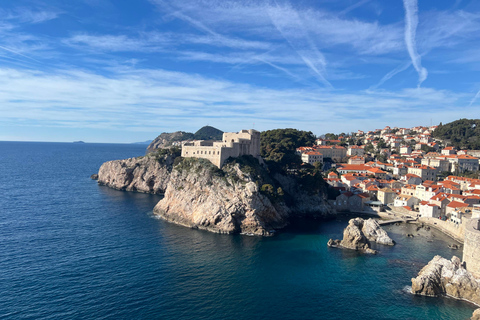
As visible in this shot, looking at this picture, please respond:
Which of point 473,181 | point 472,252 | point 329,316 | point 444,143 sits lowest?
point 329,316

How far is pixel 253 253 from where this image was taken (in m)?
40.1

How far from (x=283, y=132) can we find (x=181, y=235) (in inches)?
2534

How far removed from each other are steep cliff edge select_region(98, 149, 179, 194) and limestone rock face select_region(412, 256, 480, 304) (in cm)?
6386

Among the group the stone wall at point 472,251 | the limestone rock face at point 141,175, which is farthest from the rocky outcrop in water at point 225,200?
the stone wall at point 472,251

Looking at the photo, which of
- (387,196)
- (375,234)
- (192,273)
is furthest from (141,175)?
(387,196)

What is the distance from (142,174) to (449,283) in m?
72.8

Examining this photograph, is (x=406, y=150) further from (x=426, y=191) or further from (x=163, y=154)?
(x=163, y=154)

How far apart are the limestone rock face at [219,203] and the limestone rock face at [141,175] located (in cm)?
2514

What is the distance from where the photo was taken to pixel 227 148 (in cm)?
5872

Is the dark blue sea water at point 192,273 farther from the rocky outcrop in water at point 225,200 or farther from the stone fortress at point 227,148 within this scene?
the stone fortress at point 227,148

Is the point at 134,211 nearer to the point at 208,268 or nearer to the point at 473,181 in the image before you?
the point at 208,268

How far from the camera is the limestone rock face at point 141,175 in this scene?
8227 cm

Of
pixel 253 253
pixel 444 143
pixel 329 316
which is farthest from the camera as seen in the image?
pixel 444 143

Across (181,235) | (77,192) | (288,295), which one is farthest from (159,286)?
(77,192)
